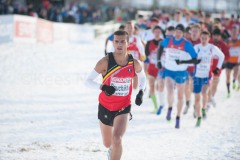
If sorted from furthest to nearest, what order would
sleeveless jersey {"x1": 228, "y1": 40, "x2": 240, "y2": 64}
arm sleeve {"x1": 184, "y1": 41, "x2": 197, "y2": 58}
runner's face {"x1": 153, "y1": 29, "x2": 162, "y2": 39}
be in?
1. sleeveless jersey {"x1": 228, "y1": 40, "x2": 240, "y2": 64}
2. runner's face {"x1": 153, "y1": 29, "x2": 162, "y2": 39}
3. arm sleeve {"x1": 184, "y1": 41, "x2": 197, "y2": 58}

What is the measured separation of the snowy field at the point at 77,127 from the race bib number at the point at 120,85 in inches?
54.0

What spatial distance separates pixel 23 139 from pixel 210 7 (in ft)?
122

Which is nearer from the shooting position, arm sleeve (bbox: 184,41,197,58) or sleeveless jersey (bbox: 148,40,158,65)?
arm sleeve (bbox: 184,41,197,58)

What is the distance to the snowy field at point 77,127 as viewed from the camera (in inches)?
268

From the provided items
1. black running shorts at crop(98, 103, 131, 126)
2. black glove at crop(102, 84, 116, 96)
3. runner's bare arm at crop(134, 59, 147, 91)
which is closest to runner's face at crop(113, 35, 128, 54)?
runner's bare arm at crop(134, 59, 147, 91)

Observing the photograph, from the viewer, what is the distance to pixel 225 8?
4141cm

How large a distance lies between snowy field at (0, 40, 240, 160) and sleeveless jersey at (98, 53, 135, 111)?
1.20 meters

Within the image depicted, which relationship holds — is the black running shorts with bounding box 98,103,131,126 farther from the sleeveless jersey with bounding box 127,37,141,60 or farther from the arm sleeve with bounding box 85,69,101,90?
the sleeveless jersey with bounding box 127,37,141,60

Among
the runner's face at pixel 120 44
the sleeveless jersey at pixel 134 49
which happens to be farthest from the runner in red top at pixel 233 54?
the runner's face at pixel 120 44

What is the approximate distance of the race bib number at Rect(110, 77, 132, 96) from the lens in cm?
570

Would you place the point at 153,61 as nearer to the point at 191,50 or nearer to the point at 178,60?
the point at 178,60

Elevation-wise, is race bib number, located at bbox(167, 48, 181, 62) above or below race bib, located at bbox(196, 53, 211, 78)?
above

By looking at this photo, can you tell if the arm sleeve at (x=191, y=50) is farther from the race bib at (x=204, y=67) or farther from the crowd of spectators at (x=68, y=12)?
the crowd of spectators at (x=68, y=12)

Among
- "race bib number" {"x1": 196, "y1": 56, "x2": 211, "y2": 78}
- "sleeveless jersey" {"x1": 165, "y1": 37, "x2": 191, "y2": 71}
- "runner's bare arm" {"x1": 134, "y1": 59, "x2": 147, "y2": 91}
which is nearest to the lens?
"runner's bare arm" {"x1": 134, "y1": 59, "x2": 147, "y2": 91}
